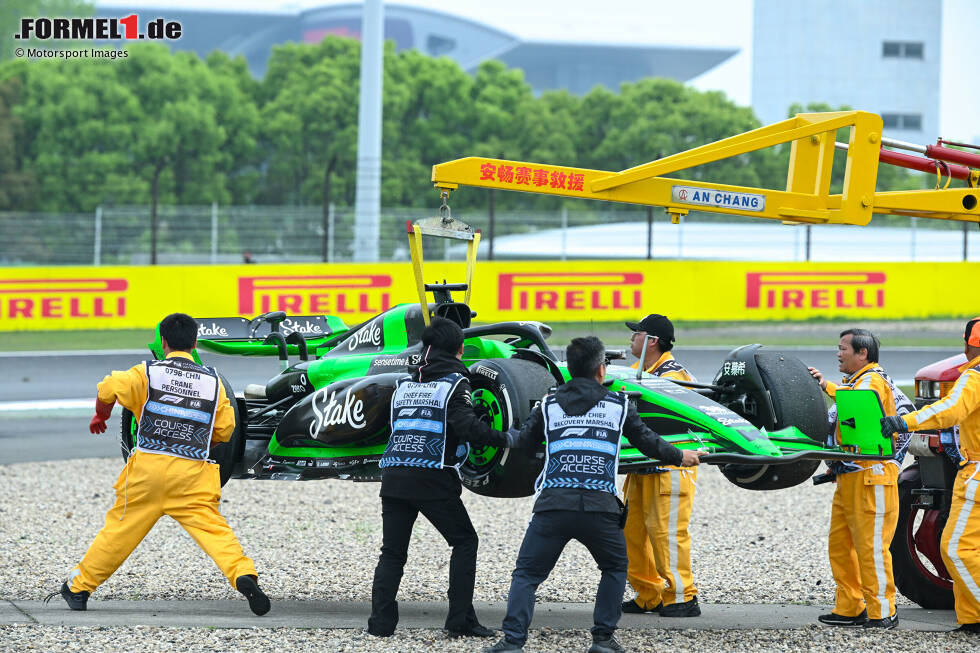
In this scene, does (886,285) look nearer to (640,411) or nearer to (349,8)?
(640,411)

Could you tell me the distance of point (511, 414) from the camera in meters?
6.52

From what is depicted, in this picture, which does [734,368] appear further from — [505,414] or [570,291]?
[570,291]

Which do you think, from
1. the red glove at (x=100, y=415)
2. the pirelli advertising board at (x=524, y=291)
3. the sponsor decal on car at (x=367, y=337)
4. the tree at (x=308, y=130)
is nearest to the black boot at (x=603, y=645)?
the sponsor decal on car at (x=367, y=337)

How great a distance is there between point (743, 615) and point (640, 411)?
4.99 ft

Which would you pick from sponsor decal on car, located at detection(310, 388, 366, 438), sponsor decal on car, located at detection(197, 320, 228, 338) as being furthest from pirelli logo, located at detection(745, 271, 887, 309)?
sponsor decal on car, located at detection(310, 388, 366, 438)

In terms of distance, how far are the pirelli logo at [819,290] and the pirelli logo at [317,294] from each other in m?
7.00

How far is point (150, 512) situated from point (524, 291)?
14.9m

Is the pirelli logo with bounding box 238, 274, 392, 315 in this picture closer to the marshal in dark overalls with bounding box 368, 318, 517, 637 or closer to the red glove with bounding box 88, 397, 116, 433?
the red glove with bounding box 88, 397, 116, 433

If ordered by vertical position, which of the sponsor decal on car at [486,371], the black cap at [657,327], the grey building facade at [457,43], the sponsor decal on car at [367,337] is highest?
the grey building facade at [457,43]

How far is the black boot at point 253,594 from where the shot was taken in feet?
21.9

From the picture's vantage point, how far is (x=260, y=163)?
42.8 metres

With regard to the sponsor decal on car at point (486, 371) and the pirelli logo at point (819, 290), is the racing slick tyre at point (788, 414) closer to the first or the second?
the sponsor decal on car at point (486, 371)

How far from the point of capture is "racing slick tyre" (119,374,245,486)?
24.6ft

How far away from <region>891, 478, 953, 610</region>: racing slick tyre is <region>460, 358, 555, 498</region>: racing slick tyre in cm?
258
